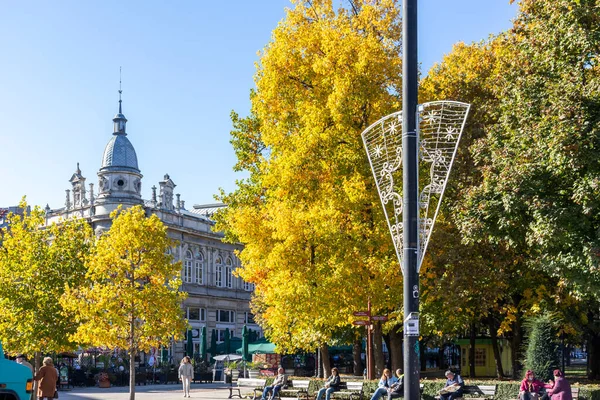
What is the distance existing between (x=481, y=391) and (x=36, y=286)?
1656 centimetres

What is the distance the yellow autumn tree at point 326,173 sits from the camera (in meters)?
24.6

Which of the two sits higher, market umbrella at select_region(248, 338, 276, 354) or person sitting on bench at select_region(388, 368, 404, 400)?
market umbrella at select_region(248, 338, 276, 354)

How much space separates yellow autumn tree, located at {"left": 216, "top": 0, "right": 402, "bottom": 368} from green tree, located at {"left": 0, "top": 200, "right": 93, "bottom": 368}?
8141 mm

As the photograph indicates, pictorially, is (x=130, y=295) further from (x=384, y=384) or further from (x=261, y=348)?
(x=261, y=348)

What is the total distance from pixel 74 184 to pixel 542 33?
5931 centimetres

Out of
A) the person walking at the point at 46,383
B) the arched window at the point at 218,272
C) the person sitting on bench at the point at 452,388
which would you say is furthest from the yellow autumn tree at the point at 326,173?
the arched window at the point at 218,272

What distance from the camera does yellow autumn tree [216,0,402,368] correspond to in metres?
24.6

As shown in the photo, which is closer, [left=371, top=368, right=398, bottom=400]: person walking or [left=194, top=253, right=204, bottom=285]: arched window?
[left=371, top=368, right=398, bottom=400]: person walking

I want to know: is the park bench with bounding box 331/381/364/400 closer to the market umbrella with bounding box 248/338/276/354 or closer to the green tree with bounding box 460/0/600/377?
the green tree with bounding box 460/0/600/377

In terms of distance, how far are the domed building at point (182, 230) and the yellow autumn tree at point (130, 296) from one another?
38.4m

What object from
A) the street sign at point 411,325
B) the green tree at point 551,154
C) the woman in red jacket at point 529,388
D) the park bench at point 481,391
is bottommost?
the park bench at point 481,391

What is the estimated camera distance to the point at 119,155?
7081 centimetres

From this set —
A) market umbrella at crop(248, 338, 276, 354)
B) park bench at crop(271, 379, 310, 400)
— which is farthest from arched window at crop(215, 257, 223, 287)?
park bench at crop(271, 379, 310, 400)

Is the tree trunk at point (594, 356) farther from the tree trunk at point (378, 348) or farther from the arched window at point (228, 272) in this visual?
the arched window at point (228, 272)
